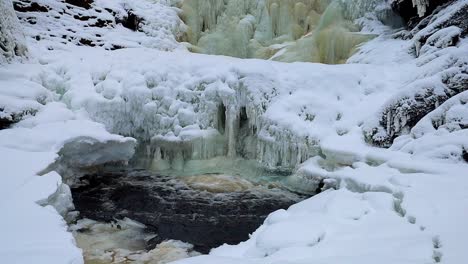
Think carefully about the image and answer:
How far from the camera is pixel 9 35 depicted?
27.3 ft

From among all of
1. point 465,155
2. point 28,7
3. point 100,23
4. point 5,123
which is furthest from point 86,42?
point 465,155

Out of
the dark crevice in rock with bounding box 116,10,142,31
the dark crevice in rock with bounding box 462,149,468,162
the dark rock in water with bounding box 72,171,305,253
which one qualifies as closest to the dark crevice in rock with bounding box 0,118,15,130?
the dark rock in water with bounding box 72,171,305,253

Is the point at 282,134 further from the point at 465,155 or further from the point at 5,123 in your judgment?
the point at 5,123

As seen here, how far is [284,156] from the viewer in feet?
27.5

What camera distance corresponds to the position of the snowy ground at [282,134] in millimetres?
3414

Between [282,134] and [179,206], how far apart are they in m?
2.63

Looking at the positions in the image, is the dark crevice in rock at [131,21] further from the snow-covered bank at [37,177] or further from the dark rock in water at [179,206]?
the dark rock in water at [179,206]

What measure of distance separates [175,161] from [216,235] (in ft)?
10.5

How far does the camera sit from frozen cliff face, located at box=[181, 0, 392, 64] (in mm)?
12398

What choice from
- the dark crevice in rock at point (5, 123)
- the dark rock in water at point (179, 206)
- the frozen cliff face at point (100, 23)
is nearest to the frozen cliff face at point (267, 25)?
the frozen cliff face at point (100, 23)

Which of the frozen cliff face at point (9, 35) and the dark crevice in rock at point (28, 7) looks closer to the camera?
the frozen cliff face at point (9, 35)

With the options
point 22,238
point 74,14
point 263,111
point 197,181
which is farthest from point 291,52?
point 22,238

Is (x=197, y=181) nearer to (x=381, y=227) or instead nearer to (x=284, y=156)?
(x=284, y=156)

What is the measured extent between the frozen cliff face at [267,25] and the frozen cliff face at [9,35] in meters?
6.07
